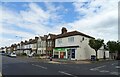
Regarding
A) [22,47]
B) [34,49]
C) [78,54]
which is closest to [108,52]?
[78,54]

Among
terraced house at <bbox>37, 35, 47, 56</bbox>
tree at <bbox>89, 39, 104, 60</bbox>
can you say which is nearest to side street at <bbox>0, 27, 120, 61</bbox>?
tree at <bbox>89, 39, 104, 60</bbox>

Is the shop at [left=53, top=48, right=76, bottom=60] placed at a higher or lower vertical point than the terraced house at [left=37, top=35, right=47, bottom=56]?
lower

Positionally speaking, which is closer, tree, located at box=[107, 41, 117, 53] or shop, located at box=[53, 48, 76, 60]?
shop, located at box=[53, 48, 76, 60]

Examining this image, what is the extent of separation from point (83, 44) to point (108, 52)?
21316mm

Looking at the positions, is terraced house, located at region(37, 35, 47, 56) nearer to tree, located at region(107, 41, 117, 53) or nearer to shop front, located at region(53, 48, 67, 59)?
shop front, located at region(53, 48, 67, 59)

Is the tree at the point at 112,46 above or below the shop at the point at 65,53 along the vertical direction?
above

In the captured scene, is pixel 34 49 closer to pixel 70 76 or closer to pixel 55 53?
pixel 55 53

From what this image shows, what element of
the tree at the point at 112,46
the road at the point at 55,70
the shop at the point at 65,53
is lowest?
the road at the point at 55,70

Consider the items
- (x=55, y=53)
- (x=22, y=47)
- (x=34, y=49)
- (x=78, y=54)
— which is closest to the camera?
(x=78, y=54)

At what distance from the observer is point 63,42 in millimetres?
59844

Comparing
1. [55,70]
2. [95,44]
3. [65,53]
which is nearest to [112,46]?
[95,44]

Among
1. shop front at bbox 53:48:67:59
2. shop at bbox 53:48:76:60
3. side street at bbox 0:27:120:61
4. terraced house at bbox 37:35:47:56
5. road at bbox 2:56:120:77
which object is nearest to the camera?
road at bbox 2:56:120:77

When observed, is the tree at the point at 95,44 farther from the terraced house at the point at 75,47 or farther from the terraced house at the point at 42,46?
the terraced house at the point at 42,46

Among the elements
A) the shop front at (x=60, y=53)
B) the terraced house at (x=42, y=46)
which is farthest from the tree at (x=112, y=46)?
the terraced house at (x=42, y=46)
